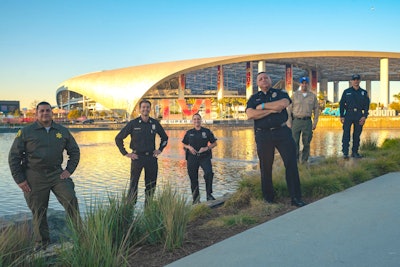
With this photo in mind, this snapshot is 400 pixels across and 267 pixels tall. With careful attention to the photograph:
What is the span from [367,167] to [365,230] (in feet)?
11.6

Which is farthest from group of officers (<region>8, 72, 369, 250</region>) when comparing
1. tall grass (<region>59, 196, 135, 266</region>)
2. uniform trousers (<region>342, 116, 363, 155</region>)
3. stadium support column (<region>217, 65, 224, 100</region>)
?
stadium support column (<region>217, 65, 224, 100</region>)

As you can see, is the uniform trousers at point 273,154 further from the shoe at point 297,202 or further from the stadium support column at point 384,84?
the stadium support column at point 384,84

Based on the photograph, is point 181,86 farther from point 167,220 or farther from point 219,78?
point 167,220

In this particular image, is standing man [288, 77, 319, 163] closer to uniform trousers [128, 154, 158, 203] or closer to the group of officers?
the group of officers

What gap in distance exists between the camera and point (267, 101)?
5.32 metres

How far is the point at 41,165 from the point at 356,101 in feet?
21.0

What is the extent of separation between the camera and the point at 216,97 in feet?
331

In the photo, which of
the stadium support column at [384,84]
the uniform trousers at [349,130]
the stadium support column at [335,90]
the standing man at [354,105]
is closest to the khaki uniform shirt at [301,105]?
the standing man at [354,105]

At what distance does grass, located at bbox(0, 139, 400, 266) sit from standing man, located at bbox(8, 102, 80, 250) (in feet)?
1.49

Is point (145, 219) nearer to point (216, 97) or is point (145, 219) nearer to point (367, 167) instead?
point (367, 167)

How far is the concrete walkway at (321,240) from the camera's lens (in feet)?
9.63

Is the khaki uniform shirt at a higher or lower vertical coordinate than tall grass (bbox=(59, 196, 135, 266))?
higher

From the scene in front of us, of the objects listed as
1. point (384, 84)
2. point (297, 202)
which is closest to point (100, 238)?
point (297, 202)

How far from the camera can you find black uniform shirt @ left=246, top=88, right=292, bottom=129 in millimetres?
5219
